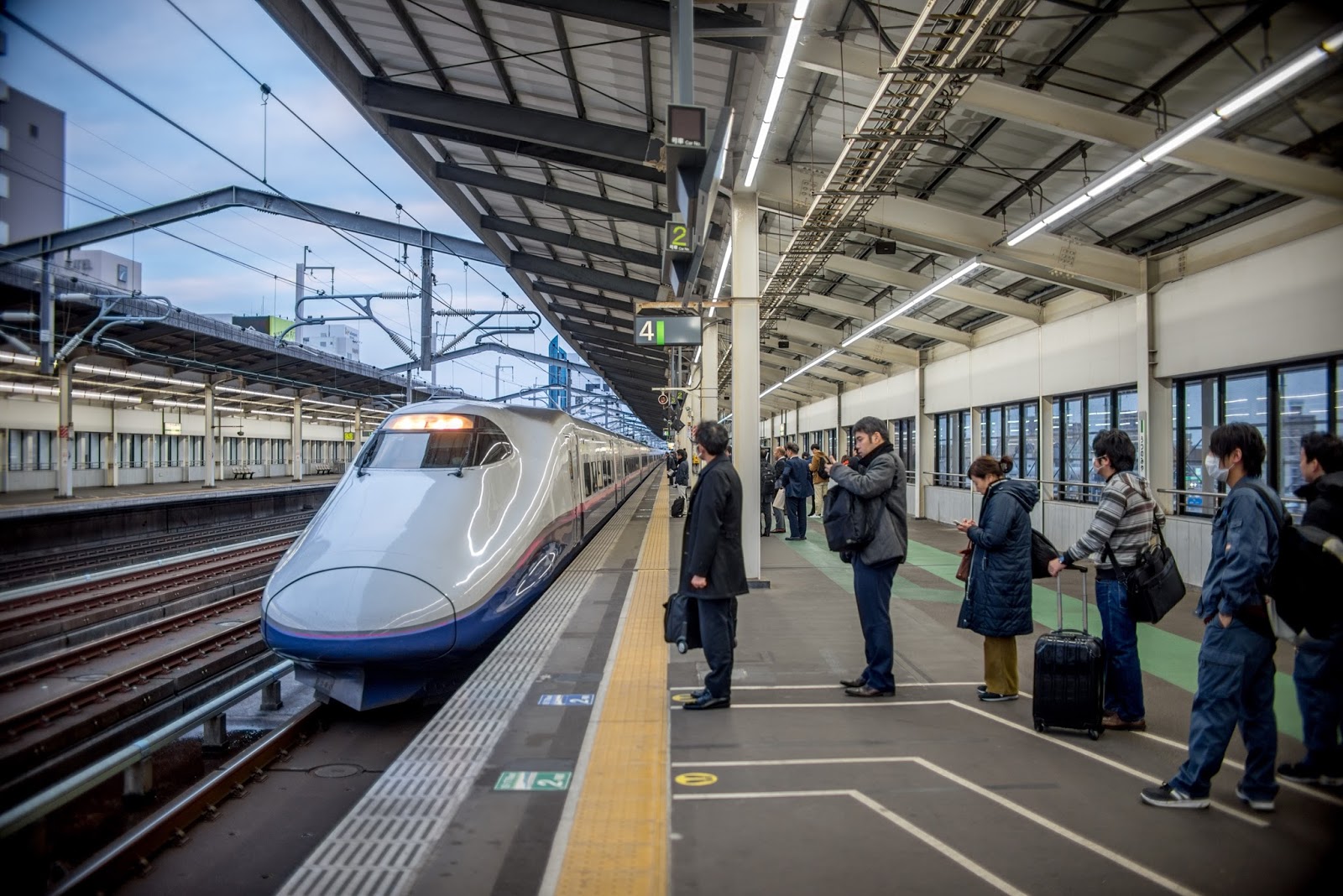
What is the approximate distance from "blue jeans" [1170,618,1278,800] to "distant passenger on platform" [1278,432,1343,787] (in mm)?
395

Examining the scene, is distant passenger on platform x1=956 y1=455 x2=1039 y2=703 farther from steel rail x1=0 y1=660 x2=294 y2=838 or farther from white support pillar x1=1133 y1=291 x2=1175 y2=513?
white support pillar x1=1133 y1=291 x2=1175 y2=513

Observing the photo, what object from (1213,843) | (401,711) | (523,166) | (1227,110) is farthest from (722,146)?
(523,166)

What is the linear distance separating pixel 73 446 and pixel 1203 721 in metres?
32.6

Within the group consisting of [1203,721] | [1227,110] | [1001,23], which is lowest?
[1203,721]

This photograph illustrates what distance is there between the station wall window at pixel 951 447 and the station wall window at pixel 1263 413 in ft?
22.8

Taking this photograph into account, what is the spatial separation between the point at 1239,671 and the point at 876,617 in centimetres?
194

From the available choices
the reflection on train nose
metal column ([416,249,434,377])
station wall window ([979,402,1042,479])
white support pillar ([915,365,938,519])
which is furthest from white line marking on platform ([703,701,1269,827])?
white support pillar ([915,365,938,519])

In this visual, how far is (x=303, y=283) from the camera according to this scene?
26219 mm

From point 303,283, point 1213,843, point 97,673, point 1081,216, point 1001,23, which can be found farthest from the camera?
point 303,283

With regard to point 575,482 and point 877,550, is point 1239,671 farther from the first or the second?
point 575,482

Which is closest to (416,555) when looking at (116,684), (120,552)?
(116,684)

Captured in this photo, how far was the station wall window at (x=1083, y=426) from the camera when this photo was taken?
452 inches

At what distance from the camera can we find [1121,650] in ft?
14.7

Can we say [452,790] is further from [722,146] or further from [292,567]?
[722,146]
